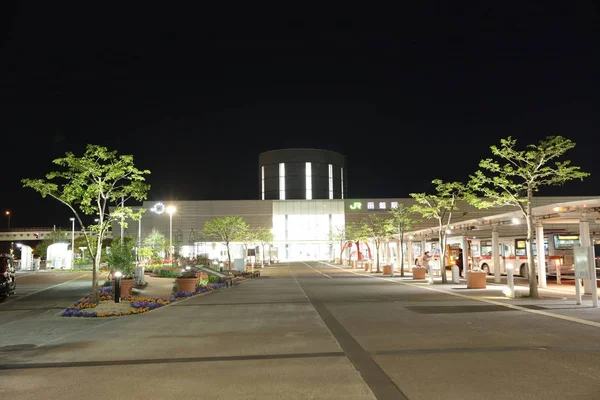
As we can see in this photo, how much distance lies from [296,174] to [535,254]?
81.4m

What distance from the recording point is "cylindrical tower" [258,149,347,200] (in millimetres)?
112062

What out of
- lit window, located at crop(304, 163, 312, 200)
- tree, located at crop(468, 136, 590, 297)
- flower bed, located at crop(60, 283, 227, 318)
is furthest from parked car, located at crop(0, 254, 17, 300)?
lit window, located at crop(304, 163, 312, 200)

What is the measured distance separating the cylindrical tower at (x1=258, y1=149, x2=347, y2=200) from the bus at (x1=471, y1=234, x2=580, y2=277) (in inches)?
2985

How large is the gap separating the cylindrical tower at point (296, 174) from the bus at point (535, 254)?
75.8m

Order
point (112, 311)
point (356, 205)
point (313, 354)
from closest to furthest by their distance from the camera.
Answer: point (313, 354), point (112, 311), point (356, 205)

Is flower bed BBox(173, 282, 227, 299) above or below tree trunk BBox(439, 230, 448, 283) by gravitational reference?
below

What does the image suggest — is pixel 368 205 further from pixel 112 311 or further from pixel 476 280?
pixel 112 311

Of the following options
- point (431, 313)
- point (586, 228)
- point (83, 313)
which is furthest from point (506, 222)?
point (83, 313)

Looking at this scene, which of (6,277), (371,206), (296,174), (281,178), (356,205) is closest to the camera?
(6,277)

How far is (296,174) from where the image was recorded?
11238 cm

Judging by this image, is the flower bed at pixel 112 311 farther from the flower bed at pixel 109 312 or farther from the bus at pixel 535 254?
the bus at pixel 535 254

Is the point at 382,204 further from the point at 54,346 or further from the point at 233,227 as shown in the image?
the point at 54,346

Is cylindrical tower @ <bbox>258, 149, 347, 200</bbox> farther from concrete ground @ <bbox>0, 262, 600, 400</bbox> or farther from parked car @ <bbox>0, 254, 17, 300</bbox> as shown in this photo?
concrete ground @ <bbox>0, 262, 600, 400</bbox>

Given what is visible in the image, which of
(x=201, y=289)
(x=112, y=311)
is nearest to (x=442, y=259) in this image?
(x=201, y=289)
